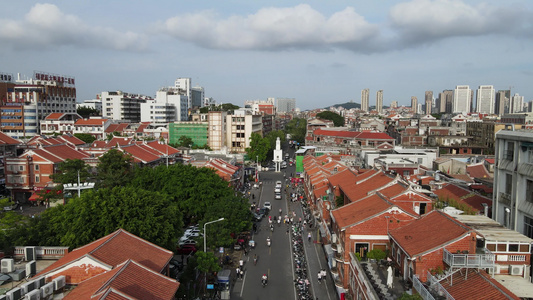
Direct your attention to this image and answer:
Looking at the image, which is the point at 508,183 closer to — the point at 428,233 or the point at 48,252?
the point at 428,233

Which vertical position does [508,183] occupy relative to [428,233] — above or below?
above

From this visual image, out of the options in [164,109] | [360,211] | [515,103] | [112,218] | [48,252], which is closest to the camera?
[48,252]

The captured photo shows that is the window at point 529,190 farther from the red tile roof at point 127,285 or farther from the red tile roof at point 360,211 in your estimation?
the red tile roof at point 127,285

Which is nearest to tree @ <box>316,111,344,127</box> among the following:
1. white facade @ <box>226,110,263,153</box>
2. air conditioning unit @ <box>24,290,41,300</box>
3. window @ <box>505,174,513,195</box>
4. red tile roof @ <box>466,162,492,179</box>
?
white facade @ <box>226,110,263,153</box>

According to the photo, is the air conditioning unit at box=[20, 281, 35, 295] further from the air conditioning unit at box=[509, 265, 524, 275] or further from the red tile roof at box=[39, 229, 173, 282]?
the air conditioning unit at box=[509, 265, 524, 275]

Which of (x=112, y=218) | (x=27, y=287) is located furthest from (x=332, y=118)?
(x=27, y=287)

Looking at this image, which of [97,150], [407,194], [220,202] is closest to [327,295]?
A: [407,194]
